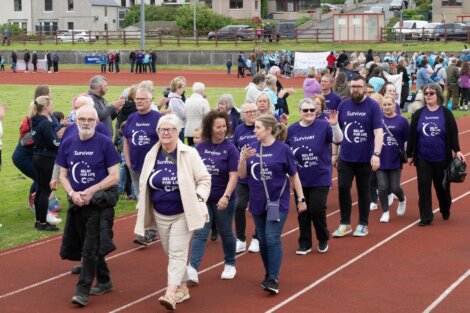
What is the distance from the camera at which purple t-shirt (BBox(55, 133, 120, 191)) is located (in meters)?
9.59

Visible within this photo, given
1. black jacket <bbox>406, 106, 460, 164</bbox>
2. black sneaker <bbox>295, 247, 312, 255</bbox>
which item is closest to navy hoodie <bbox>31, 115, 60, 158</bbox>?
black sneaker <bbox>295, 247, 312, 255</bbox>

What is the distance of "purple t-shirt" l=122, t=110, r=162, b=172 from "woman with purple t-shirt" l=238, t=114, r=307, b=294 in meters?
2.29

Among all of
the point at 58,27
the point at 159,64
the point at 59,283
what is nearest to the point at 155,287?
the point at 59,283

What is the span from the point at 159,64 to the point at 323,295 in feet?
192

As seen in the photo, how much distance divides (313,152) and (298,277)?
5.46 feet

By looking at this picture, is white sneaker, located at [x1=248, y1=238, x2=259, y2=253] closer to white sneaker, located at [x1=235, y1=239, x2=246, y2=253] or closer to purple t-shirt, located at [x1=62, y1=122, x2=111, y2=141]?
white sneaker, located at [x1=235, y1=239, x2=246, y2=253]

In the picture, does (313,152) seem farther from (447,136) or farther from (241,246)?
(447,136)

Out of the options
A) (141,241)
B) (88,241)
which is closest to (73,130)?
(88,241)

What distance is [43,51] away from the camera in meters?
71.2

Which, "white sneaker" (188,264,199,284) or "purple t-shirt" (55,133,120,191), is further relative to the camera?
"white sneaker" (188,264,199,284)

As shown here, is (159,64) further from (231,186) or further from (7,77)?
(231,186)

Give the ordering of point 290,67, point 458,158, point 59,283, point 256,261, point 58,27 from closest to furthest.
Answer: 1. point 59,283
2. point 256,261
3. point 458,158
4. point 290,67
5. point 58,27

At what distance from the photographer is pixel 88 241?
9523 millimetres

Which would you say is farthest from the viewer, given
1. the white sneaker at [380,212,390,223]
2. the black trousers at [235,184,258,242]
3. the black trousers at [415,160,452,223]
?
the white sneaker at [380,212,390,223]
